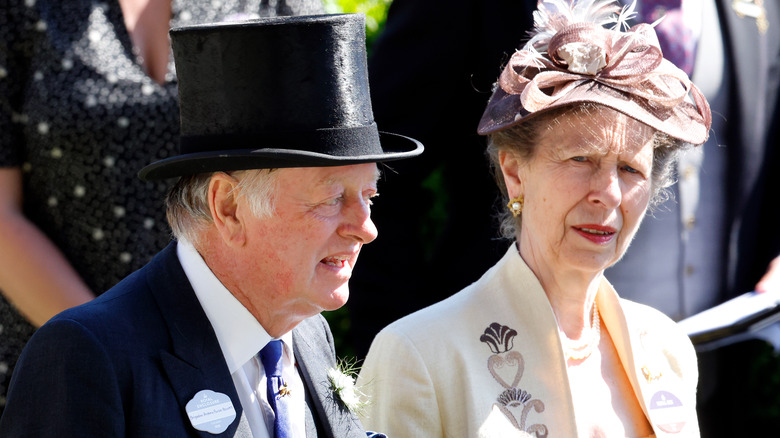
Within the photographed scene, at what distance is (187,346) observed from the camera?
240 centimetres

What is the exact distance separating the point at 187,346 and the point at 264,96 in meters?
0.59

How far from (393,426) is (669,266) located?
160cm

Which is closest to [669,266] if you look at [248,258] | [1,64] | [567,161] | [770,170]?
[770,170]

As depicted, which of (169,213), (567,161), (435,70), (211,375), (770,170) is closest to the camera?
(211,375)

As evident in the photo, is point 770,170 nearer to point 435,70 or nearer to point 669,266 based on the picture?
point 669,266

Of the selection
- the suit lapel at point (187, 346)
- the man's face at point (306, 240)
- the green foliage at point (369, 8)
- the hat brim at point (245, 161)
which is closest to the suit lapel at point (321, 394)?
the man's face at point (306, 240)

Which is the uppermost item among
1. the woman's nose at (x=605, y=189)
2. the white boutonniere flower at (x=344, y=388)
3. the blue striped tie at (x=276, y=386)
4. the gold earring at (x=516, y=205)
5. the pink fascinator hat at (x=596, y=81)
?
the pink fascinator hat at (x=596, y=81)

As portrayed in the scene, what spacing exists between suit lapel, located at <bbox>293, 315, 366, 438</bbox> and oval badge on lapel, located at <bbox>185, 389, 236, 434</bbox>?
332mm

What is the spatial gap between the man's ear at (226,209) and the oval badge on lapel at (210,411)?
366 mm

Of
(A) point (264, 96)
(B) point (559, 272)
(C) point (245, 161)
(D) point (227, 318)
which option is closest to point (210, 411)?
(D) point (227, 318)

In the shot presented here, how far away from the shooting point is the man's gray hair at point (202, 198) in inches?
97.2

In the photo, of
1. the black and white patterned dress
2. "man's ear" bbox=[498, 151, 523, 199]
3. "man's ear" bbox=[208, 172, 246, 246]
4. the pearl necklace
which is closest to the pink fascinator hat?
"man's ear" bbox=[498, 151, 523, 199]

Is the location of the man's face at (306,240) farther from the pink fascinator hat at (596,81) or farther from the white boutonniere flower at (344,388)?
the pink fascinator hat at (596,81)

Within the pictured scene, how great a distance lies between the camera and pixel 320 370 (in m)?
2.79
